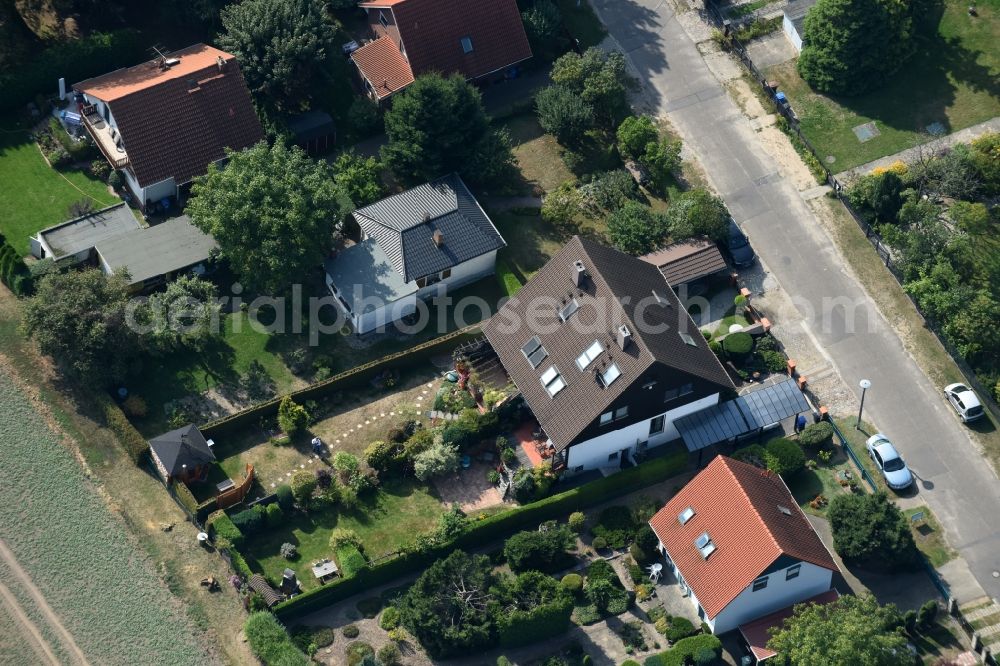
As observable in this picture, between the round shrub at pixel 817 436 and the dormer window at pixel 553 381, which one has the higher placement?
the dormer window at pixel 553 381

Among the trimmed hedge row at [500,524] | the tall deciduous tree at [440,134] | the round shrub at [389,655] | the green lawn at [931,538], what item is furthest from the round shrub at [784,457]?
the tall deciduous tree at [440,134]

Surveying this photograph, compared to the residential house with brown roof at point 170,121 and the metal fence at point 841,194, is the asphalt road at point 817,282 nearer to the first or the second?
the metal fence at point 841,194

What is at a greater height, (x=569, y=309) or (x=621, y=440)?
(x=569, y=309)

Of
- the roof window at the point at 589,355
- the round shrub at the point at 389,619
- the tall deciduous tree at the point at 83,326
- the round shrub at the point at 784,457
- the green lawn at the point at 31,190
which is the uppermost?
the green lawn at the point at 31,190

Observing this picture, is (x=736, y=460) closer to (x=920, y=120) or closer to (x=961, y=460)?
(x=961, y=460)

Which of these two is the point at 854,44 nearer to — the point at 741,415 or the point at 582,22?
the point at 582,22

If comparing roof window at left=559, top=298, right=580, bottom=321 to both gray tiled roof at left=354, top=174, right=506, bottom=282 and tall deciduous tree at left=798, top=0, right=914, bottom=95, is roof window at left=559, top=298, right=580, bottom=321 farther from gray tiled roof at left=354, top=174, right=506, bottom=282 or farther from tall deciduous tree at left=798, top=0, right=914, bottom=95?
tall deciduous tree at left=798, top=0, right=914, bottom=95

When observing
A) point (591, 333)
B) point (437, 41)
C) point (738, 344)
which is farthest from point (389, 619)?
point (437, 41)

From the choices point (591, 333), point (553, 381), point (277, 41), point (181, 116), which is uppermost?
point (277, 41)

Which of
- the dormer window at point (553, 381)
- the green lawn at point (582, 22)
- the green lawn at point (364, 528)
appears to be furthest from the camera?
the green lawn at point (582, 22)
